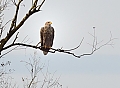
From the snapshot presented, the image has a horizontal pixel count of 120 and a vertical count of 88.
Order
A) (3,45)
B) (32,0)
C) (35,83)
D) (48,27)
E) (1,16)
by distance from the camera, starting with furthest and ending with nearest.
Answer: (35,83) < (48,27) < (1,16) < (32,0) < (3,45)

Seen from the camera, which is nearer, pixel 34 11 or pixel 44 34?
pixel 34 11

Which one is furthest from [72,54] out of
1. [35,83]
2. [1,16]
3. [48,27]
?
[35,83]

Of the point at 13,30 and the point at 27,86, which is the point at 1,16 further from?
the point at 27,86

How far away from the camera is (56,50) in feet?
11.1

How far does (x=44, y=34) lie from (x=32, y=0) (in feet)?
14.7

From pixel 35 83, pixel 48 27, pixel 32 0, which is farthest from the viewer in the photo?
pixel 35 83

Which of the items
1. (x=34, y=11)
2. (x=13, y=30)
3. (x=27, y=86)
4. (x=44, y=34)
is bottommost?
(x=27, y=86)

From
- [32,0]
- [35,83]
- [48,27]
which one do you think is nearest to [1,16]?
[32,0]

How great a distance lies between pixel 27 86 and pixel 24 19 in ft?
27.5

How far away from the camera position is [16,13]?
10.2 ft

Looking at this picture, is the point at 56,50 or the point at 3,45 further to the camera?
the point at 56,50

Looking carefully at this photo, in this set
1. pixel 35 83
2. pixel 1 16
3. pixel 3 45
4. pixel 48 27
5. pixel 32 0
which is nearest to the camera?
pixel 3 45

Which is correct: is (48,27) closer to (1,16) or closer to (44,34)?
(44,34)

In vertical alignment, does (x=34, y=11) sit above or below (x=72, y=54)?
above
